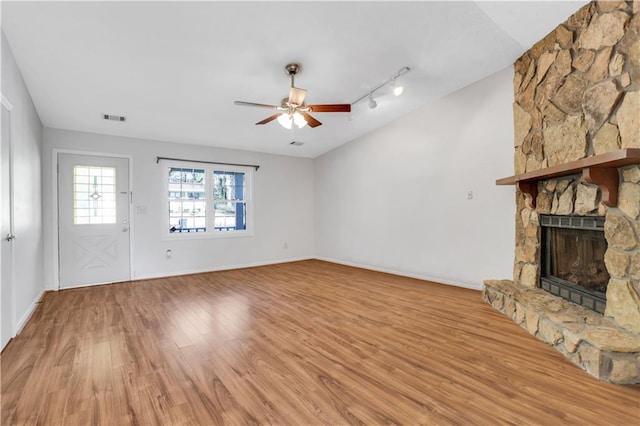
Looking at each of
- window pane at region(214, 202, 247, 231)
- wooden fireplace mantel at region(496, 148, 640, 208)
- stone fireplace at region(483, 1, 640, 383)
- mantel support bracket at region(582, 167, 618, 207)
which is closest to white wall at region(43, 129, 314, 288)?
window pane at region(214, 202, 247, 231)

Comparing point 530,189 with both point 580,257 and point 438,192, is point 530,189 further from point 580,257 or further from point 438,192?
point 438,192

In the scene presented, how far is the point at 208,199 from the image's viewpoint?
5.91m

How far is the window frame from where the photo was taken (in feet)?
17.8

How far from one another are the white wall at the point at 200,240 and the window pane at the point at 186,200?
0.22 m

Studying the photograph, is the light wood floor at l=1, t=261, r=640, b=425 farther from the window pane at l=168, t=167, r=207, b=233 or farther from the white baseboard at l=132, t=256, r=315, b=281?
the window pane at l=168, t=167, r=207, b=233

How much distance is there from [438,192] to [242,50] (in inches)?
128

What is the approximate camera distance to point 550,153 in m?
2.88

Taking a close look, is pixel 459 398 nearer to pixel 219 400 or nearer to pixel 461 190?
pixel 219 400

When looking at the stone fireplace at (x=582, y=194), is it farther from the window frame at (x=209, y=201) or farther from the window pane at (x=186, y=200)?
the window pane at (x=186, y=200)

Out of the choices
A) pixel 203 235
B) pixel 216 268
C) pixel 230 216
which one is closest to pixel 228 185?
pixel 230 216

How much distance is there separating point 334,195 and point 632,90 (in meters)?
4.96

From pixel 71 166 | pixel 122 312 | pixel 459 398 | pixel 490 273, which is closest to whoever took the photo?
pixel 459 398

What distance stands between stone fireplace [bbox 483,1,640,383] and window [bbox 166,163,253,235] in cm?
484

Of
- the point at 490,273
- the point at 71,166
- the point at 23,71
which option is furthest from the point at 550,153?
the point at 71,166
